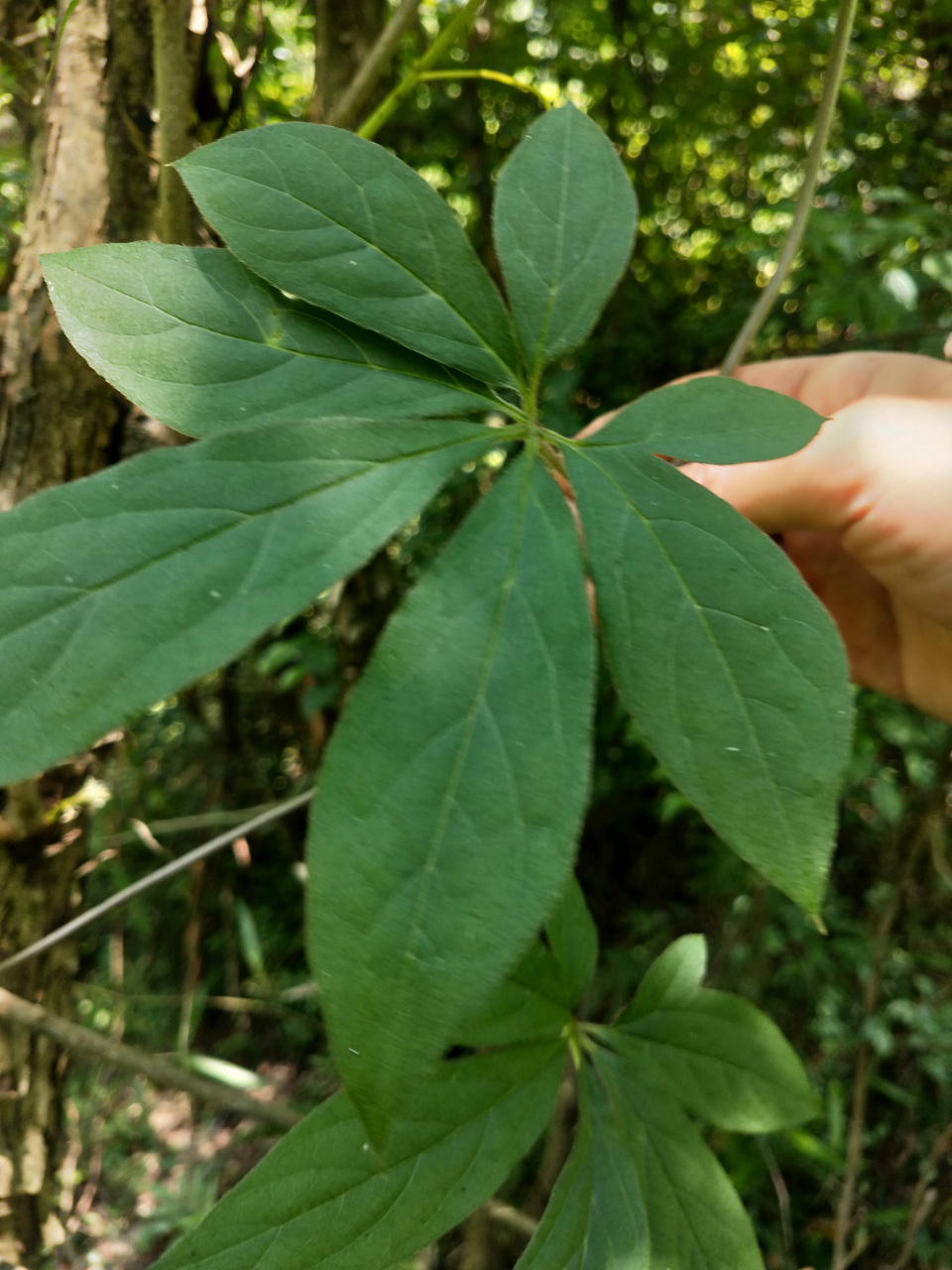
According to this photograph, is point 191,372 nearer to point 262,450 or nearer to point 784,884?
point 262,450

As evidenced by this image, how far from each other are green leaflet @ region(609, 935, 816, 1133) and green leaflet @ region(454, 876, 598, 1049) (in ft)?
0.25

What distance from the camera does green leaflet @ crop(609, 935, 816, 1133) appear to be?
0.76m

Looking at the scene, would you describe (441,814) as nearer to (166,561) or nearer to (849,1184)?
(166,561)

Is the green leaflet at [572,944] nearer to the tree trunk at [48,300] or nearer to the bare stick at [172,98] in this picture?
the tree trunk at [48,300]

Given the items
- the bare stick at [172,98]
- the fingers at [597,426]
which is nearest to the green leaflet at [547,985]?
the fingers at [597,426]

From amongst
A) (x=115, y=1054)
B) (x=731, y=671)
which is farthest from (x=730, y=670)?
(x=115, y=1054)

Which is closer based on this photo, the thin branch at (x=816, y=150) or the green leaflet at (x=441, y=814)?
the green leaflet at (x=441, y=814)

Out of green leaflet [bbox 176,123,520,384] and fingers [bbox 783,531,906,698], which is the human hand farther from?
green leaflet [bbox 176,123,520,384]

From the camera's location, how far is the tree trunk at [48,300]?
0.78 metres

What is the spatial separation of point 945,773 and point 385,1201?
130 cm

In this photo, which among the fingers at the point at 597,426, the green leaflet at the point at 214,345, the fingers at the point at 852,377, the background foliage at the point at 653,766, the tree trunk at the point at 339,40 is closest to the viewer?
the green leaflet at the point at 214,345

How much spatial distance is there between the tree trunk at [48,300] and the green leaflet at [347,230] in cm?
33

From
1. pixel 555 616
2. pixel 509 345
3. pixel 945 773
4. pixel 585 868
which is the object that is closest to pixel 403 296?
pixel 509 345

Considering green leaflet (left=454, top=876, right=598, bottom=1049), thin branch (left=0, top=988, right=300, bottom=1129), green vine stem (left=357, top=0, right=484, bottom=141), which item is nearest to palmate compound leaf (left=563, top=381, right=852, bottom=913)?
green leaflet (left=454, top=876, right=598, bottom=1049)
